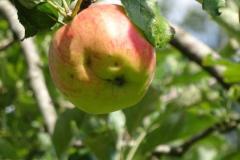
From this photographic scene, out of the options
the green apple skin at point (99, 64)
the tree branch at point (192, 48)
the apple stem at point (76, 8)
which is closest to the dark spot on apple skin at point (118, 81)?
the green apple skin at point (99, 64)

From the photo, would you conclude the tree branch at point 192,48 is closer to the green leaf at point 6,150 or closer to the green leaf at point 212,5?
the green leaf at point 6,150

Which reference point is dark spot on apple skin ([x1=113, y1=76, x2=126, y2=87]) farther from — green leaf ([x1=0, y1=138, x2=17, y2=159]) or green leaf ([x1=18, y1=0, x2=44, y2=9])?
green leaf ([x1=0, y1=138, x2=17, y2=159])

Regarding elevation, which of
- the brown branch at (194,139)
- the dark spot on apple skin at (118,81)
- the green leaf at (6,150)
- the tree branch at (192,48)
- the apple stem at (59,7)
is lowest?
the brown branch at (194,139)

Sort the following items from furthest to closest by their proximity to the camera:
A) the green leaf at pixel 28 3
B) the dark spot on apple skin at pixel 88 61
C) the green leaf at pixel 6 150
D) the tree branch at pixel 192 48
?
the tree branch at pixel 192 48
the green leaf at pixel 6 150
the green leaf at pixel 28 3
the dark spot on apple skin at pixel 88 61

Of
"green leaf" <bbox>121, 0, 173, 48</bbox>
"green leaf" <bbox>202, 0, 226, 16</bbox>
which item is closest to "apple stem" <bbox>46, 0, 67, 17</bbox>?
"green leaf" <bbox>121, 0, 173, 48</bbox>

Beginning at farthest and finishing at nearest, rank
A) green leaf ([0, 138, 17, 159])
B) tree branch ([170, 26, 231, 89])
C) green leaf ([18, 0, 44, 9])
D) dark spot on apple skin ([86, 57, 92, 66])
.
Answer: tree branch ([170, 26, 231, 89]) < green leaf ([0, 138, 17, 159]) < green leaf ([18, 0, 44, 9]) < dark spot on apple skin ([86, 57, 92, 66])

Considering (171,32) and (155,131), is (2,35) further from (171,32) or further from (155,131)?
(171,32)
